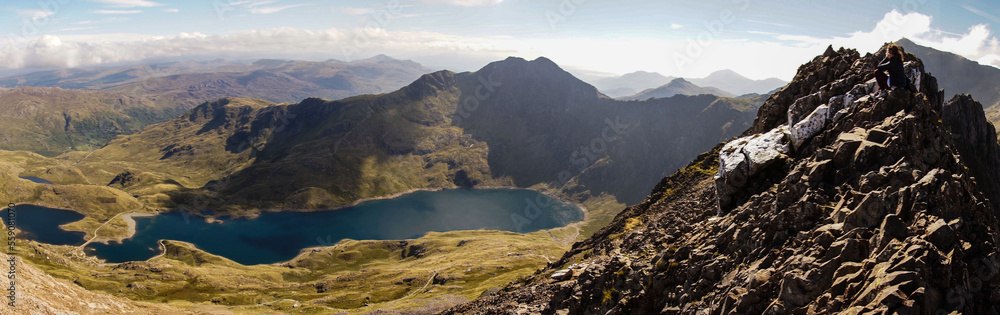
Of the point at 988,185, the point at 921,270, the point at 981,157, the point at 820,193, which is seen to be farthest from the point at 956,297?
the point at 981,157

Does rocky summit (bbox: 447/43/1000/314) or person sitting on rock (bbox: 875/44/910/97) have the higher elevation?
person sitting on rock (bbox: 875/44/910/97)

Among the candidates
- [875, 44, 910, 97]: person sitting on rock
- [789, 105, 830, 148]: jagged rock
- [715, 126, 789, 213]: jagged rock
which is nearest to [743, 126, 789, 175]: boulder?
[715, 126, 789, 213]: jagged rock

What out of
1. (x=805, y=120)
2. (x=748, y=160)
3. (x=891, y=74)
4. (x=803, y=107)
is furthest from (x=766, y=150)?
(x=891, y=74)

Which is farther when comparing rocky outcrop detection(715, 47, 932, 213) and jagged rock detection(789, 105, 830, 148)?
jagged rock detection(789, 105, 830, 148)

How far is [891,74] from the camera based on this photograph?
83.0ft

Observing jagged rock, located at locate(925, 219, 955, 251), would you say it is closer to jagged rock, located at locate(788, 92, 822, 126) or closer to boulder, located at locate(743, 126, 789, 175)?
boulder, located at locate(743, 126, 789, 175)

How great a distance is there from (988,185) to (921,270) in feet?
154

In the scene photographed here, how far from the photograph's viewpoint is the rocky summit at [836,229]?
17453 mm

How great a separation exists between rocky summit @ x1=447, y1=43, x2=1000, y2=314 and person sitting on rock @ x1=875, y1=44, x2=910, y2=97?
738 millimetres

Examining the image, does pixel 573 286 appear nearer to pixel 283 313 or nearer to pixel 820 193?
pixel 820 193

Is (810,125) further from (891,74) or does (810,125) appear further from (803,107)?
(891,74)

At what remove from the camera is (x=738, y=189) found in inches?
1303

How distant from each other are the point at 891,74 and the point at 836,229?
1168 cm

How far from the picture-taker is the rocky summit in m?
17.5
